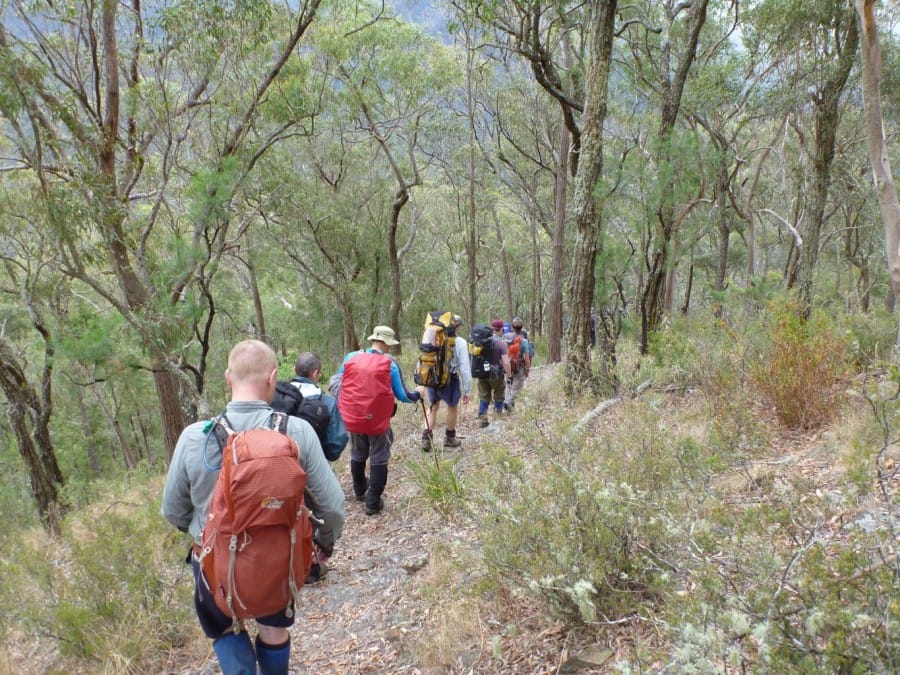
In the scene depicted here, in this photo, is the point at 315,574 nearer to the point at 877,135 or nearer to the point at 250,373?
the point at 250,373

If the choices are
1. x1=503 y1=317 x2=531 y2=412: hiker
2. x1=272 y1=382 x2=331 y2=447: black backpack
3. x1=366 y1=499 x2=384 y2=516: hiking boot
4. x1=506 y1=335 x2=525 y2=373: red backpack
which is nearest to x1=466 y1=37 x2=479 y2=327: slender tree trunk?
x1=503 y1=317 x2=531 y2=412: hiker

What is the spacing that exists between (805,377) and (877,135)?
3854mm

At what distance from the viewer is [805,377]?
4.30 meters

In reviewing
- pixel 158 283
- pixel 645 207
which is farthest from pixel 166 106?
pixel 645 207

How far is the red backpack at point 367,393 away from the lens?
180 inches

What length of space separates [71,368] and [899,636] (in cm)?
2154

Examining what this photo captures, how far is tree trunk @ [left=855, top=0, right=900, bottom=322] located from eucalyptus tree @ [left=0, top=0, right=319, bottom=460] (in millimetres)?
6974

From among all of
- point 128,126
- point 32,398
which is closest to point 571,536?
point 128,126

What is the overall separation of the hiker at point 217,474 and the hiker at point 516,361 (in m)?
5.75

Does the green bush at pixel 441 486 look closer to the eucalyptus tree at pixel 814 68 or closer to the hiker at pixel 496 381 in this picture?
the hiker at pixel 496 381

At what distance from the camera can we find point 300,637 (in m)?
3.54

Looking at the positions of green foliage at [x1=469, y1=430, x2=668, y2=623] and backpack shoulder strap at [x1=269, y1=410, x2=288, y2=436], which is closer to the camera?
backpack shoulder strap at [x1=269, y1=410, x2=288, y2=436]

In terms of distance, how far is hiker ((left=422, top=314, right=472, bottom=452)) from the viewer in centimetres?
627

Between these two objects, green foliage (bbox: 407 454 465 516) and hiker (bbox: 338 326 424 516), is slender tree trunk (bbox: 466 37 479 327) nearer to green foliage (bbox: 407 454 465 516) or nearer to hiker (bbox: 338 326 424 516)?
hiker (bbox: 338 326 424 516)
